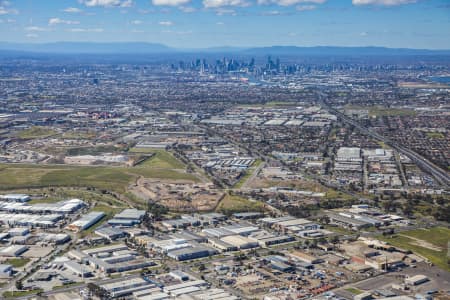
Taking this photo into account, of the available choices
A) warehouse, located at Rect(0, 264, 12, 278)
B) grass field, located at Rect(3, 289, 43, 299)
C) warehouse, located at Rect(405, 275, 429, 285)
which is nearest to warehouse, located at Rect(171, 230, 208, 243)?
warehouse, located at Rect(0, 264, 12, 278)

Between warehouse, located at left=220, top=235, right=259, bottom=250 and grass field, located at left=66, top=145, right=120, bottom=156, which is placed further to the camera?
grass field, located at left=66, top=145, right=120, bottom=156

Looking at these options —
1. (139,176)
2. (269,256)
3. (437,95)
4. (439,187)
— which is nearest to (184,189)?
(139,176)

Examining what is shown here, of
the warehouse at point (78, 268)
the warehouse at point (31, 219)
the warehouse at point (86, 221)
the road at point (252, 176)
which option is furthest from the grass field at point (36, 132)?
the warehouse at point (78, 268)

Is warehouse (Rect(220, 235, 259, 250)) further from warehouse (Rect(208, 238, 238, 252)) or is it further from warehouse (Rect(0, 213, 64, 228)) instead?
warehouse (Rect(0, 213, 64, 228))

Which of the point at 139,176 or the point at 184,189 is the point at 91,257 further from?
the point at 139,176

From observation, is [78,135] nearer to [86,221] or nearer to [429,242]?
[86,221]

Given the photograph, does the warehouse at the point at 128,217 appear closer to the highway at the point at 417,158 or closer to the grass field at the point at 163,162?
the grass field at the point at 163,162
